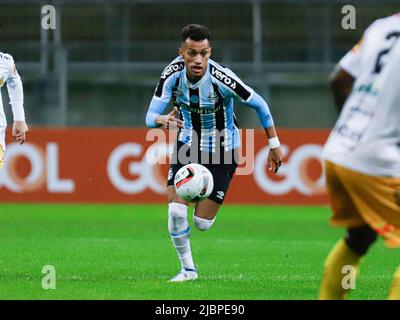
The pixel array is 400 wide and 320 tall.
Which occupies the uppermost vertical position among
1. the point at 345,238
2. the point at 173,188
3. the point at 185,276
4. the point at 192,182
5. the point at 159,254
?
the point at 345,238

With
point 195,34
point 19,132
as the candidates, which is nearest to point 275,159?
point 195,34

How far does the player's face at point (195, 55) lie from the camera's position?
29.3ft

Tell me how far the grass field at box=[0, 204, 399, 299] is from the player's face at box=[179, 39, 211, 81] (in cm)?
189

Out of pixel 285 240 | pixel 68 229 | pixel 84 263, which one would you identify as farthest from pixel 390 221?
pixel 68 229

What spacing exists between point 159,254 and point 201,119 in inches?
103

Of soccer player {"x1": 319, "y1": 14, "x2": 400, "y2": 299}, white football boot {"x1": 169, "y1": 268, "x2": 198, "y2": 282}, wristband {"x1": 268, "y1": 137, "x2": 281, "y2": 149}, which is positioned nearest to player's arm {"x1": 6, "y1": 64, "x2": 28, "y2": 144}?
white football boot {"x1": 169, "y1": 268, "x2": 198, "y2": 282}

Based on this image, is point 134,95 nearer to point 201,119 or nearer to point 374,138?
point 201,119

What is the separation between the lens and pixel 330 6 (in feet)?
79.0

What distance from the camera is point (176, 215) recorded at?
904 centimetres

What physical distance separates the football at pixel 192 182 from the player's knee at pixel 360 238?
3040mm

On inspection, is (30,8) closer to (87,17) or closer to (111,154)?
(87,17)

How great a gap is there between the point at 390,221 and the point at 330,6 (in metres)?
19.1

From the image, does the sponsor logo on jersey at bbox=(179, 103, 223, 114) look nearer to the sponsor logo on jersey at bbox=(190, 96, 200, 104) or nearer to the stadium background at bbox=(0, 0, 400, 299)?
the sponsor logo on jersey at bbox=(190, 96, 200, 104)

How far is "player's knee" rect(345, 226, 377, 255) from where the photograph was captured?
577cm
